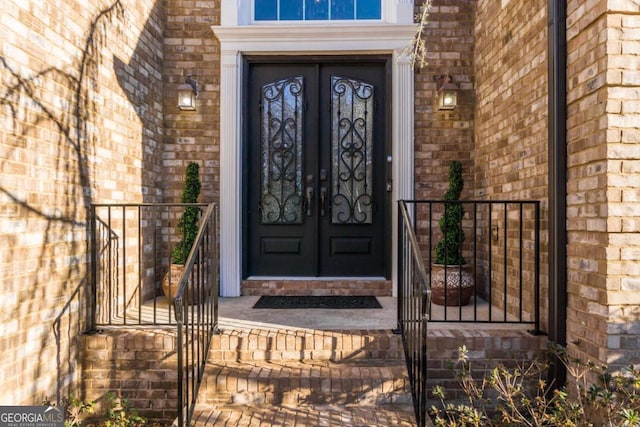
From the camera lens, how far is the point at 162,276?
3.92 m

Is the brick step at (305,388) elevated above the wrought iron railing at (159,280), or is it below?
below

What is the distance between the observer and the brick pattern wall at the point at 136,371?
262 cm

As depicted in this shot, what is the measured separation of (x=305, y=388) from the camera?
7.93 feet

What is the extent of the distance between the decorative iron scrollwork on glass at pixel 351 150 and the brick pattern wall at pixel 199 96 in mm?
1093

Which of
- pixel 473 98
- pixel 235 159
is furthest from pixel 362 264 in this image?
pixel 473 98

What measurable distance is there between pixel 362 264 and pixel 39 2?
3.05 metres

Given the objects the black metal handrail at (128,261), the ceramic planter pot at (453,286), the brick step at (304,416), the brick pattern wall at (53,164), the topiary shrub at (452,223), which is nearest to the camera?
the brick pattern wall at (53,164)

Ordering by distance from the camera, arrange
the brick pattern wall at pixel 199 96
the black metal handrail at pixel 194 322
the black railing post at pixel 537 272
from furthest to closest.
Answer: the brick pattern wall at pixel 199 96 < the black railing post at pixel 537 272 < the black metal handrail at pixel 194 322

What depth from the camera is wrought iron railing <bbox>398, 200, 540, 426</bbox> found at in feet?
7.34

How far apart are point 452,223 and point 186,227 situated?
222cm

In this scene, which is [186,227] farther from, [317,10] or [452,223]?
[317,10]

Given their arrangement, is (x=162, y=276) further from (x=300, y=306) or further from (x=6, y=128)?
(x=6, y=128)

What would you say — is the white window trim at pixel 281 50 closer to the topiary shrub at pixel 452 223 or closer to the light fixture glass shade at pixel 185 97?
the light fixture glass shade at pixel 185 97

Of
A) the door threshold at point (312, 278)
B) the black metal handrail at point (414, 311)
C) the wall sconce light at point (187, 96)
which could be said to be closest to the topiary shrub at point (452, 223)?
the door threshold at point (312, 278)
